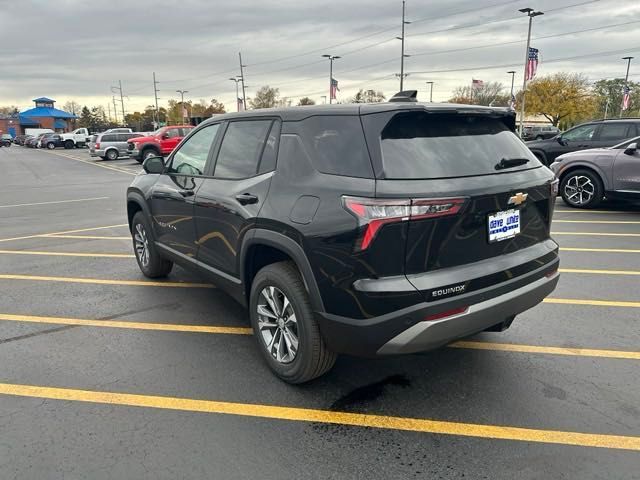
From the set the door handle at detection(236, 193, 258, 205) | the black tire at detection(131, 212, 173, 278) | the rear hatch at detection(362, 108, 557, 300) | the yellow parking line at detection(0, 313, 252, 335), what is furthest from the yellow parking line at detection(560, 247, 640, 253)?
the black tire at detection(131, 212, 173, 278)

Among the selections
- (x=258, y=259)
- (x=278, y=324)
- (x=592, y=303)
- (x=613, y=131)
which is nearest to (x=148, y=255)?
(x=258, y=259)

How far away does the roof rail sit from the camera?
10.1 feet

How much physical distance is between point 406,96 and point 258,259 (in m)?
1.50

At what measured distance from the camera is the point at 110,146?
30.3 meters

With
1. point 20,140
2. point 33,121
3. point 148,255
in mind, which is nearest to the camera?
point 148,255

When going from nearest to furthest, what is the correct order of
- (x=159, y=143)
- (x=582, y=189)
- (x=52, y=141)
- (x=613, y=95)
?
(x=582, y=189)
(x=159, y=143)
(x=52, y=141)
(x=613, y=95)

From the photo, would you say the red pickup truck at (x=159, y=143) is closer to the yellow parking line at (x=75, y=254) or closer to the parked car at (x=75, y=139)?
the yellow parking line at (x=75, y=254)

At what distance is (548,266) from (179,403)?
2.55m

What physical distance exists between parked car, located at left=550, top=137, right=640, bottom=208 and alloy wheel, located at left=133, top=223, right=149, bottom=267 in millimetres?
7958

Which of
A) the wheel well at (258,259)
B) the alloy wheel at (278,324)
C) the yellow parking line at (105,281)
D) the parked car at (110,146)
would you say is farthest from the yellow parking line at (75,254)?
the parked car at (110,146)

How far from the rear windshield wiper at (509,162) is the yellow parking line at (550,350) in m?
1.43

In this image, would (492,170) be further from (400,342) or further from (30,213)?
(30,213)

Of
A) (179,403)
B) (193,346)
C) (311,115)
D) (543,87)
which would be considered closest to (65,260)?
(193,346)

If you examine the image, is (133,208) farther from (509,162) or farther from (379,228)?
(509,162)
